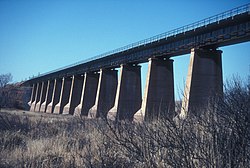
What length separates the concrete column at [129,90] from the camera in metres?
39.4

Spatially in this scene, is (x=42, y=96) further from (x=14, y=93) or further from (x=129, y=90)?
(x=129, y=90)

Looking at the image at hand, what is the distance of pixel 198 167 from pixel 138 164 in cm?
139

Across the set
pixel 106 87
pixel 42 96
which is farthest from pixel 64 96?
pixel 42 96

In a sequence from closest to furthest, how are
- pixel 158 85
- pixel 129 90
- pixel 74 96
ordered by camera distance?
pixel 158 85 → pixel 129 90 → pixel 74 96

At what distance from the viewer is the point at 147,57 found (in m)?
37.4

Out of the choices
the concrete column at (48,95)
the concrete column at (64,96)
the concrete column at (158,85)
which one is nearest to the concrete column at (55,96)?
the concrete column at (64,96)

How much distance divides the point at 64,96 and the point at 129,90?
27.4 m

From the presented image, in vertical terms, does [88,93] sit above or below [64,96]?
above

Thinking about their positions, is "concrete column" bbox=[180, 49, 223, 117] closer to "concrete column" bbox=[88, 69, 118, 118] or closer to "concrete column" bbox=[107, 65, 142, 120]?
"concrete column" bbox=[107, 65, 142, 120]

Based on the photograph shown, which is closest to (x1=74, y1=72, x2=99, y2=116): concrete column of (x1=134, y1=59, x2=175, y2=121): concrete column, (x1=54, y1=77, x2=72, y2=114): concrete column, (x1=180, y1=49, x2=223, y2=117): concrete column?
(x1=54, y1=77, x2=72, y2=114): concrete column

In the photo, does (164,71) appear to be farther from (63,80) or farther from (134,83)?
(63,80)

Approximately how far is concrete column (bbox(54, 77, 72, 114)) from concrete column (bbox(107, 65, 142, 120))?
83.4 ft

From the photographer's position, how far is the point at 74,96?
57969 millimetres

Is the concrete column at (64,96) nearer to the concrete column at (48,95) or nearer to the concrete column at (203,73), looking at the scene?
the concrete column at (48,95)
